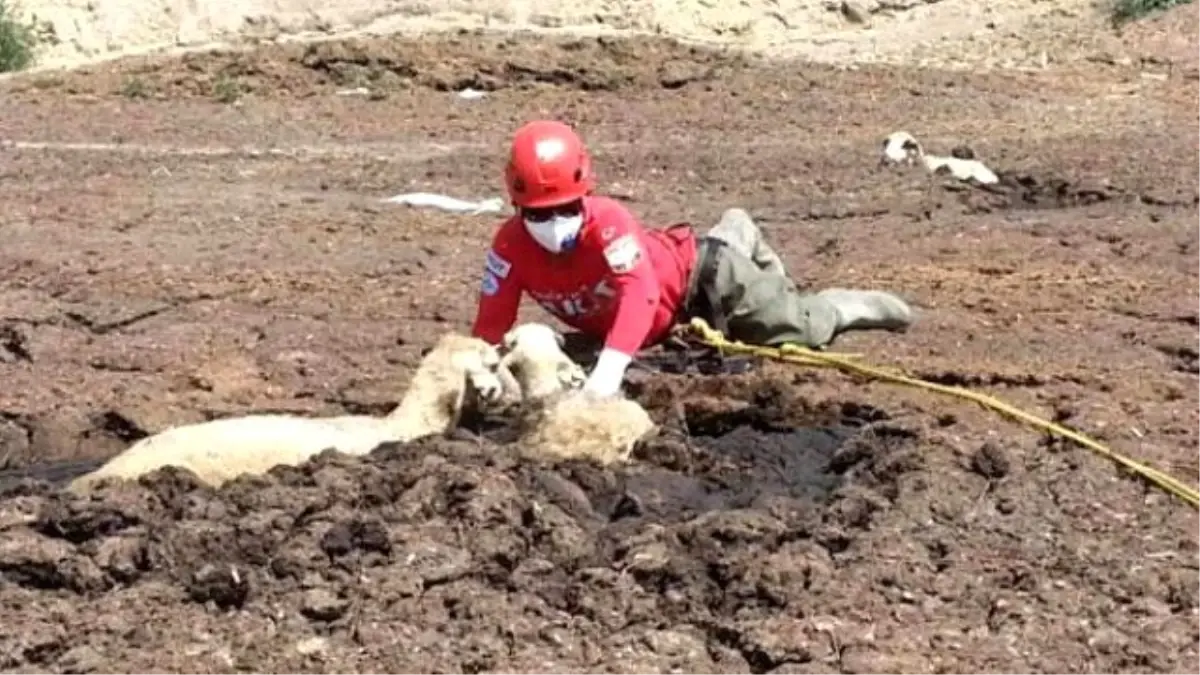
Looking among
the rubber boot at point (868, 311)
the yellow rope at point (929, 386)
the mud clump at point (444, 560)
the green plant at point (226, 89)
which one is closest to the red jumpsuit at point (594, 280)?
the yellow rope at point (929, 386)

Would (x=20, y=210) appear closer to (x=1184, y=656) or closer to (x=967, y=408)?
(x=967, y=408)

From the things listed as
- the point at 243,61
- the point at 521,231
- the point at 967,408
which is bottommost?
the point at 243,61

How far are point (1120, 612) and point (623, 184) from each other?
721 centimetres

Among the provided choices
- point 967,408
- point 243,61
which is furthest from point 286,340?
point 243,61

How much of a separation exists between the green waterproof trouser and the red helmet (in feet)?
3.57

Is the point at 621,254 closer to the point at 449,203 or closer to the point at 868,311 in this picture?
the point at 868,311

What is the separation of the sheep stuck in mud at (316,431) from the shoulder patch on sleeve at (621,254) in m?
0.48

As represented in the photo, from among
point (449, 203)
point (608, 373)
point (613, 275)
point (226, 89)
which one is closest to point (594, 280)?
point (613, 275)

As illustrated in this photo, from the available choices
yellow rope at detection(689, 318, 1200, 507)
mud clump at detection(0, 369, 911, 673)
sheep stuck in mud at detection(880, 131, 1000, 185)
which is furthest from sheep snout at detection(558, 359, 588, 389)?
sheep stuck in mud at detection(880, 131, 1000, 185)

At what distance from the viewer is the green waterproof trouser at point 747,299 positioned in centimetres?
793

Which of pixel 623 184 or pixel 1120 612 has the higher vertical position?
pixel 1120 612

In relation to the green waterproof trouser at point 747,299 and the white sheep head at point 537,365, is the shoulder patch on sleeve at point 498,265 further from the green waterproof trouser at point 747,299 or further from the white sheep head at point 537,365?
the green waterproof trouser at point 747,299

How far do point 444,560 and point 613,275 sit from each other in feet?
5.24

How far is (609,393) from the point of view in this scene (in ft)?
22.8
